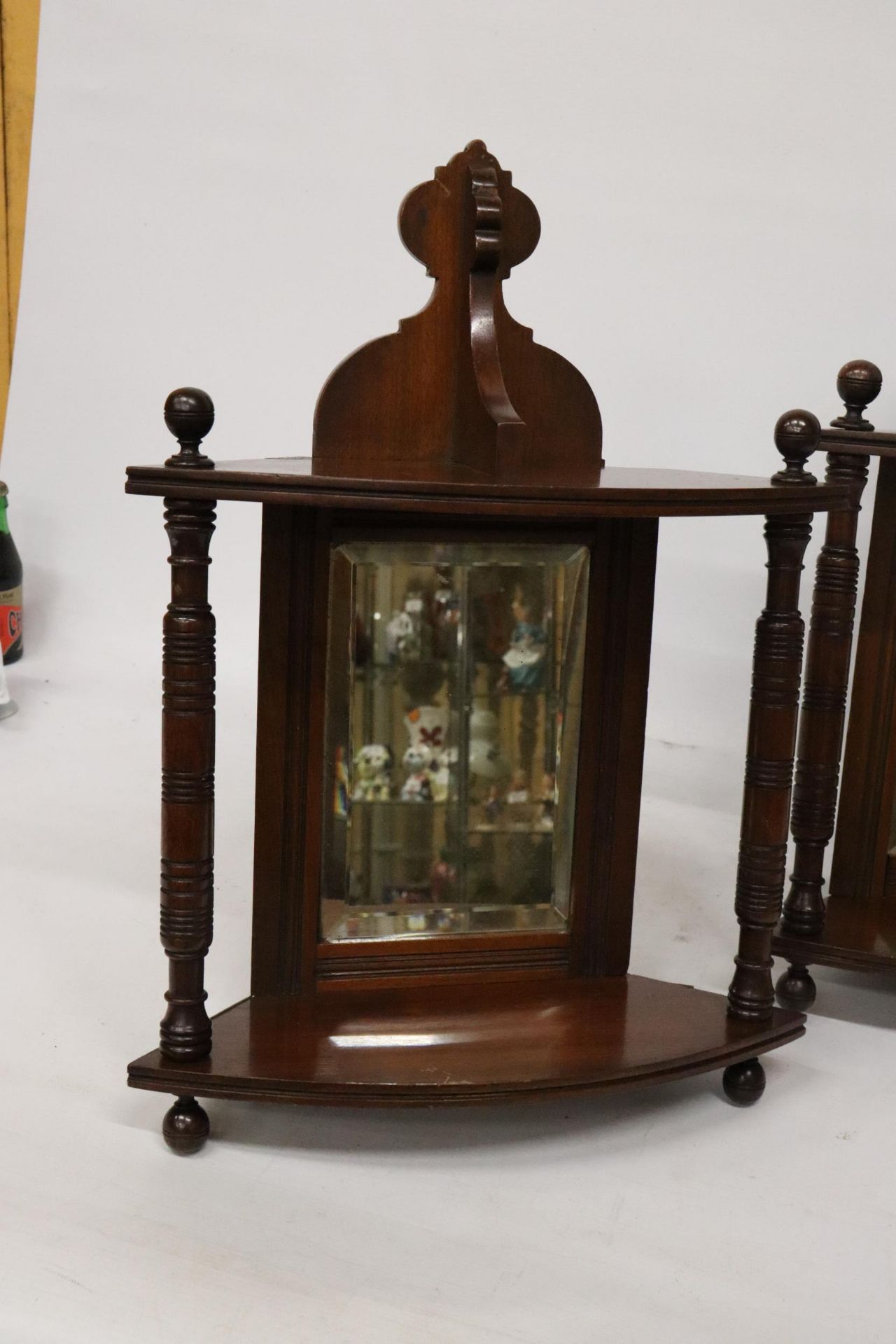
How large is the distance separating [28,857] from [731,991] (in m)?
1.39

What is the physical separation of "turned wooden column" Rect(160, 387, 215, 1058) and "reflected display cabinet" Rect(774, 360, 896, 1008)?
3.10 ft

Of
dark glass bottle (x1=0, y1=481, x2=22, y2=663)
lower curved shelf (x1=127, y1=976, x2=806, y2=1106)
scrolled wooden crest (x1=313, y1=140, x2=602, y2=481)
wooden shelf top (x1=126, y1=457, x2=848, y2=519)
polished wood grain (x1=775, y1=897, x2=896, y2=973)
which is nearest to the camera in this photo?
wooden shelf top (x1=126, y1=457, x2=848, y2=519)

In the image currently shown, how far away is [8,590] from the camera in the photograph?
3869mm

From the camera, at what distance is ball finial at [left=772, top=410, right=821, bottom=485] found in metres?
1.90

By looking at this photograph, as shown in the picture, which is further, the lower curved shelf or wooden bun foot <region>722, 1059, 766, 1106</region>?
wooden bun foot <region>722, 1059, 766, 1106</region>

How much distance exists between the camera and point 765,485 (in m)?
1.90

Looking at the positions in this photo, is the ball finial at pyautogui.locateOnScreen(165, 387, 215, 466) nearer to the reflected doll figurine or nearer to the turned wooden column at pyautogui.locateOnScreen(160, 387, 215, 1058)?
the turned wooden column at pyautogui.locateOnScreen(160, 387, 215, 1058)

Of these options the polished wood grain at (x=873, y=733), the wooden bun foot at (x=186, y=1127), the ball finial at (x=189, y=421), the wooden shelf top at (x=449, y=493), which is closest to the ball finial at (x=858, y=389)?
the polished wood grain at (x=873, y=733)

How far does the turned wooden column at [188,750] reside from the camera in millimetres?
1765

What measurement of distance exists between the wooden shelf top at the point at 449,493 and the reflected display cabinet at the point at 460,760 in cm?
3

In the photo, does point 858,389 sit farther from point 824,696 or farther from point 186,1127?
point 186,1127

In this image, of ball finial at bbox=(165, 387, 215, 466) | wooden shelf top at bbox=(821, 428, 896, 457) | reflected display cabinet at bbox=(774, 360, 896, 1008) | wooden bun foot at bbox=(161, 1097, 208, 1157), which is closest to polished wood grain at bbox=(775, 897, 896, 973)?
reflected display cabinet at bbox=(774, 360, 896, 1008)

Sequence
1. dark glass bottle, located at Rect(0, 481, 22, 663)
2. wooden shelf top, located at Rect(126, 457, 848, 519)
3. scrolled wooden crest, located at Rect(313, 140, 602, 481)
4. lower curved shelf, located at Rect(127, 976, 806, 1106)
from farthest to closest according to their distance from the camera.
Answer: dark glass bottle, located at Rect(0, 481, 22, 663)
scrolled wooden crest, located at Rect(313, 140, 602, 481)
lower curved shelf, located at Rect(127, 976, 806, 1106)
wooden shelf top, located at Rect(126, 457, 848, 519)

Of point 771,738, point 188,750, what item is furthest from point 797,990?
point 188,750
